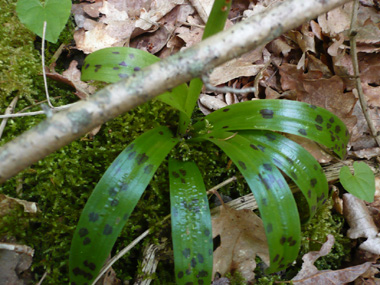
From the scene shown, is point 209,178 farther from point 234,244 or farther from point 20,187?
point 20,187

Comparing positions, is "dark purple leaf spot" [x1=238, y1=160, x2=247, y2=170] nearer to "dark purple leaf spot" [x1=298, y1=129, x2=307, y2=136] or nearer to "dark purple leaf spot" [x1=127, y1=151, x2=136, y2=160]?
"dark purple leaf spot" [x1=298, y1=129, x2=307, y2=136]

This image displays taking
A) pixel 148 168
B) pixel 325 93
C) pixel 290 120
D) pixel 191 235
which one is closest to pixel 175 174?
pixel 148 168

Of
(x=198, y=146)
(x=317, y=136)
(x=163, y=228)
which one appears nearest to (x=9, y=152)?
(x=163, y=228)

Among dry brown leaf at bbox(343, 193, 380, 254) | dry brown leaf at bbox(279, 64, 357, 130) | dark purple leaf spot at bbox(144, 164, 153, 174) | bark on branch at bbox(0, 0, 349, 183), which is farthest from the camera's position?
dry brown leaf at bbox(279, 64, 357, 130)

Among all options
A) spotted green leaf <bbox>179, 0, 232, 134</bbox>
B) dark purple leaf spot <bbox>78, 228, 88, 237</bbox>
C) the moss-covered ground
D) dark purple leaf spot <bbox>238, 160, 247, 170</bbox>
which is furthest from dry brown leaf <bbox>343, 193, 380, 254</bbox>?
dark purple leaf spot <bbox>78, 228, 88, 237</bbox>

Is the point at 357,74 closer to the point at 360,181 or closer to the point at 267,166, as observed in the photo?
the point at 360,181

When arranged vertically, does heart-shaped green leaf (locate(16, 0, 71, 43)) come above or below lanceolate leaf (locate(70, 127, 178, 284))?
above

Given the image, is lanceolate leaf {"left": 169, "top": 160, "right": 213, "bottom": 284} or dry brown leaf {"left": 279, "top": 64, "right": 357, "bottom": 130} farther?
dry brown leaf {"left": 279, "top": 64, "right": 357, "bottom": 130}
